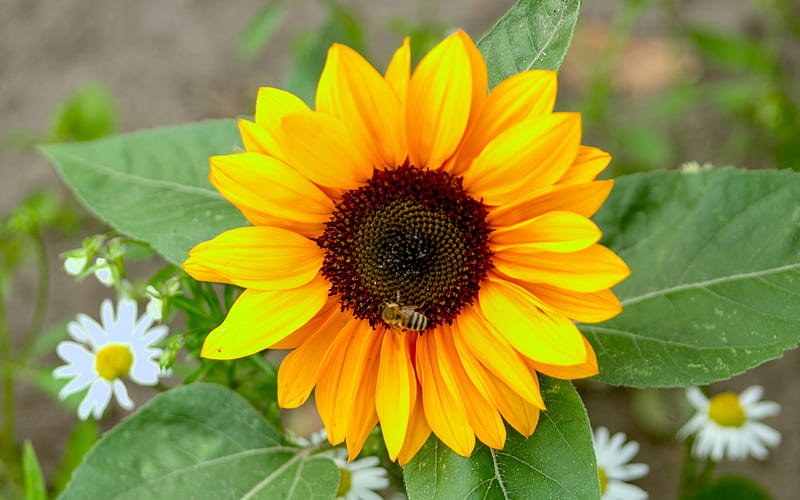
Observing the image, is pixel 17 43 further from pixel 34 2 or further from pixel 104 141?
pixel 104 141

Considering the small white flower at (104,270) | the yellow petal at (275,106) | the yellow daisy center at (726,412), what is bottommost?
the yellow daisy center at (726,412)

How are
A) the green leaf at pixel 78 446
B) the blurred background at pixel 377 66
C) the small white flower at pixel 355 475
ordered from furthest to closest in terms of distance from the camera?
the blurred background at pixel 377 66
the green leaf at pixel 78 446
the small white flower at pixel 355 475

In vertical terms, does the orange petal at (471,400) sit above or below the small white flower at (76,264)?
below

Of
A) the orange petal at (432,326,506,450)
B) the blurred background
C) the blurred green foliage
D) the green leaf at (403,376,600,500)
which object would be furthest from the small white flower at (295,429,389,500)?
the blurred green foliage

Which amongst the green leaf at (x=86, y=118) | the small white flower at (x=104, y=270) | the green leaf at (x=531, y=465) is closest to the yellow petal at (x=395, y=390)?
the green leaf at (x=531, y=465)

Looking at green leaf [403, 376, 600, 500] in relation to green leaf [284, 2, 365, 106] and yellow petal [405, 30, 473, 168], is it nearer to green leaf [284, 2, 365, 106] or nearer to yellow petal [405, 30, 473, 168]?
yellow petal [405, 30, 473, 168]

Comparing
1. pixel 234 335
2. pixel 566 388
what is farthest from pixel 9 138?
pixel 566 388

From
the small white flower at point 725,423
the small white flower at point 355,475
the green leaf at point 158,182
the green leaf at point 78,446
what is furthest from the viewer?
the green leaf at point 78,446

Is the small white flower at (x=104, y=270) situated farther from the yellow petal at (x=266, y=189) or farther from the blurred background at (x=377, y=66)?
the blurred background at (x=377, y=66)
